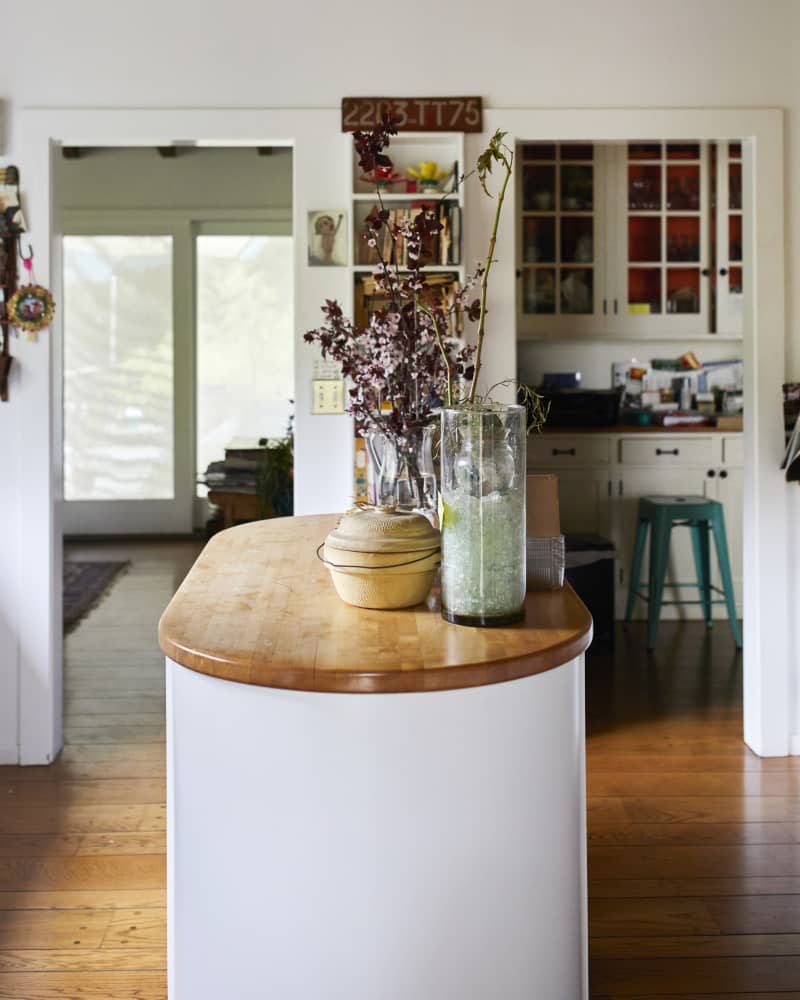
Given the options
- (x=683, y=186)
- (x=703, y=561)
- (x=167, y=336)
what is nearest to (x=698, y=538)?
(x=703, y=561)

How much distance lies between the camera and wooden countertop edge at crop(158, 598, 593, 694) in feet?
4.93

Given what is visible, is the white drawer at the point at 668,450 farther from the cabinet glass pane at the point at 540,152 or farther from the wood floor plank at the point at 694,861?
the wood floor plank at the point at 694,861

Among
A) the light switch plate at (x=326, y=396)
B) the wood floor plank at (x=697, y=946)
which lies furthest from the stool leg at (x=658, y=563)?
the wood floor plank at (x=697, y=946)

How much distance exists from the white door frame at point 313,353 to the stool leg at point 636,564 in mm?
1645

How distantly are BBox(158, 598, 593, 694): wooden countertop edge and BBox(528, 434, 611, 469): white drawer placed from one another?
13.8 feet

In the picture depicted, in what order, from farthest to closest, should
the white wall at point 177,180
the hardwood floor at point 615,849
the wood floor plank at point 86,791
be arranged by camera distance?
the white wall at point 177,180, the wood floor plank at point 86,791, the hardwood floor at point 615,849

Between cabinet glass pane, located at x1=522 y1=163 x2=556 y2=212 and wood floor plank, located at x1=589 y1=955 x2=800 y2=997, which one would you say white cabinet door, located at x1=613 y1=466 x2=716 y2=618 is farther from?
wood floor plank, located at x1=589 y1=955 x2=800 y2=997

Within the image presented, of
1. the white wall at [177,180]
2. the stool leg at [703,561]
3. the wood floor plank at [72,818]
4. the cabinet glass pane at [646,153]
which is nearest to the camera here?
the wood floor plank at [72,818]

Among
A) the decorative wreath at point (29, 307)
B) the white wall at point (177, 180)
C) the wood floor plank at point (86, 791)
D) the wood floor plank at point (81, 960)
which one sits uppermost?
the white wall at point (177, 180)

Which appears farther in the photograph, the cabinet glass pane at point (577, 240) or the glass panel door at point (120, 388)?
the glass panel door at point (120, 388)

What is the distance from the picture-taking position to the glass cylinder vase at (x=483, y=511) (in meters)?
1.66

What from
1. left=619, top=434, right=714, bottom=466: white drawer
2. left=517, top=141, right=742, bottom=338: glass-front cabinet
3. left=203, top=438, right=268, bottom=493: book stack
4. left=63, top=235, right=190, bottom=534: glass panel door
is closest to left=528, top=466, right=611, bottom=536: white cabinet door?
left=619, top=434, right=714, bottom=466: white drawer

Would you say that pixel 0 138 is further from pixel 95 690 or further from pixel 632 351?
pixel 632 351

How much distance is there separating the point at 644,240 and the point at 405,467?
4228 mm
